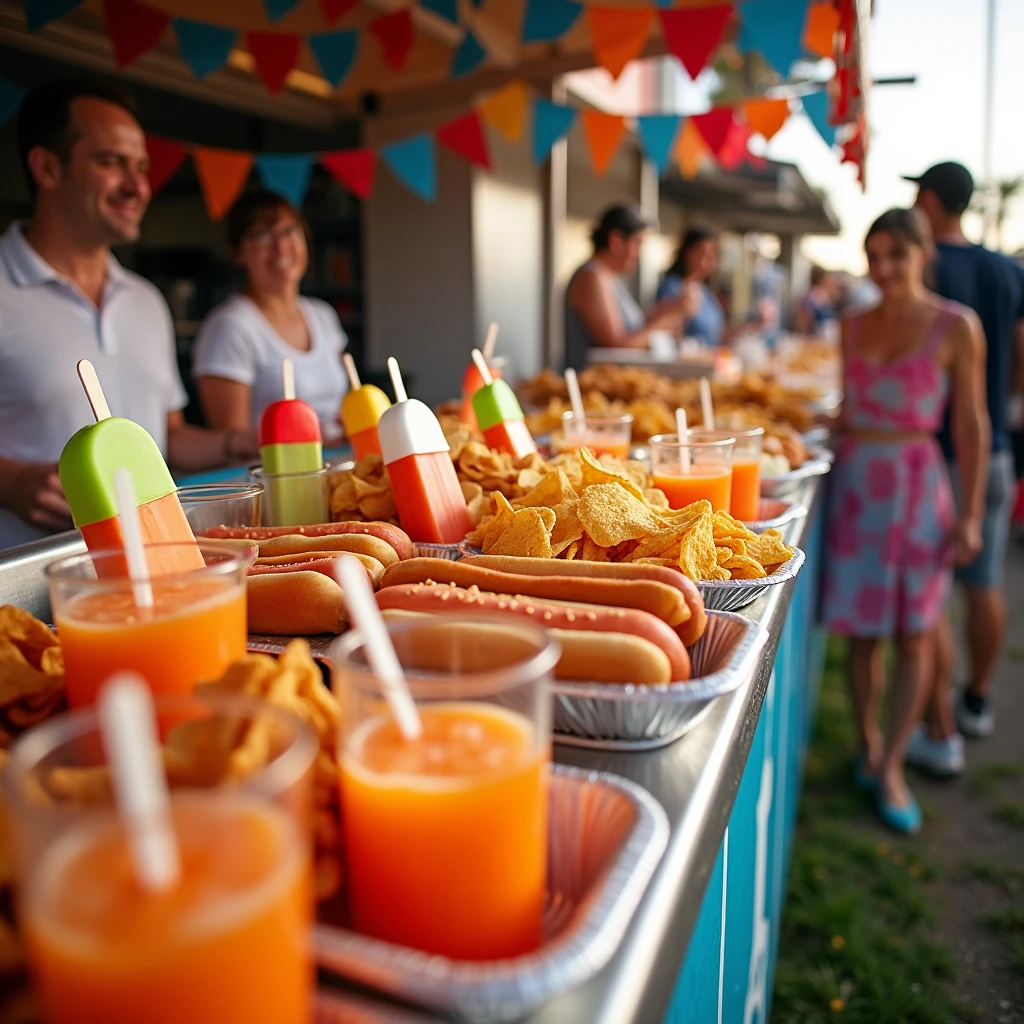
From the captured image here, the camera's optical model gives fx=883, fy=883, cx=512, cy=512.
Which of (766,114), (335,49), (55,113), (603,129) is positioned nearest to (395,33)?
(335,49)

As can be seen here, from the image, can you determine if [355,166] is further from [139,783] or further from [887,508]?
[139,783]

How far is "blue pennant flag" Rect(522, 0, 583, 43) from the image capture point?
16.4 feet

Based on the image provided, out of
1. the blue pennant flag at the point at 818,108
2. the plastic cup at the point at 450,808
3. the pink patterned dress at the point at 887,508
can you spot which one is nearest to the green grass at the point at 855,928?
the pink patterned dress at the point at 887,508

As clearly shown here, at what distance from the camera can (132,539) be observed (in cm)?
86

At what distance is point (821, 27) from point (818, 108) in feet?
1.28

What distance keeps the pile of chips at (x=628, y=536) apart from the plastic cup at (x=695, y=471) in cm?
17

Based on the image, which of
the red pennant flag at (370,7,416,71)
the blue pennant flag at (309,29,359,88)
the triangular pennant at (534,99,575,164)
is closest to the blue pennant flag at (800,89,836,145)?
the triangular pennant at (534,99,575,164)

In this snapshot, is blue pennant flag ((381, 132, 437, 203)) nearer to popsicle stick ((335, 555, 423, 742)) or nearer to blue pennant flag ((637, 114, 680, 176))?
blue pennant flag ((637, 114, 680, 176))

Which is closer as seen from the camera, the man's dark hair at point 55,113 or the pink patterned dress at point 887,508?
the man's dark hair at point 55,113

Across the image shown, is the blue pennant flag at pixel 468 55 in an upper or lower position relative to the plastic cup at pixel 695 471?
upper

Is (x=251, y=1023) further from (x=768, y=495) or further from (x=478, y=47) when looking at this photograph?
(x=478, y=47)

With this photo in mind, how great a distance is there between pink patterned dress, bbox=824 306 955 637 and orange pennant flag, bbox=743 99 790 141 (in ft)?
6.85

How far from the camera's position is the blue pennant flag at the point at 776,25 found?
4191 millimetres

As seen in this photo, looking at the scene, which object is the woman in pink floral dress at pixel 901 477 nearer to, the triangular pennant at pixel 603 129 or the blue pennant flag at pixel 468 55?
the triangular pennant at pixel 603 129
